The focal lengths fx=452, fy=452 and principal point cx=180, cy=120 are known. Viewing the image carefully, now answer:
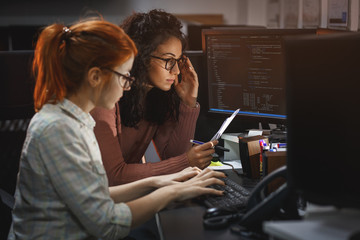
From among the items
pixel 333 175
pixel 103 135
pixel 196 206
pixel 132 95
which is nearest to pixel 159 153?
pixel 132 95

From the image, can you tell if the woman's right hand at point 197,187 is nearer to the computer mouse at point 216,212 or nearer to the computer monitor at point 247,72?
the computer mouse at point 216,212

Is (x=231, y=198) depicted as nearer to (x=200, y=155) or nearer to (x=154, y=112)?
(x=200, y=155)

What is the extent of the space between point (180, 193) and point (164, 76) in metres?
0.57

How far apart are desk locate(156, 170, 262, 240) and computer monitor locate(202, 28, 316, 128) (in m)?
0.57

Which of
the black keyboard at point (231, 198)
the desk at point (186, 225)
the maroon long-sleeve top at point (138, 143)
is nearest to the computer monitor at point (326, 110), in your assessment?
the desk at point (186, 225)

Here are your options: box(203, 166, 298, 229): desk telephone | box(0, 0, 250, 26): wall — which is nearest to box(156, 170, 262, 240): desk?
box(203, 166, 298, 229): desk telephone

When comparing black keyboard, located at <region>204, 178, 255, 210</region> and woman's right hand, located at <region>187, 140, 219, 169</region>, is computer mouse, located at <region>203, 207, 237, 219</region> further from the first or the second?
woman's right hand, located at <region>187, 140, 219, 169</region>

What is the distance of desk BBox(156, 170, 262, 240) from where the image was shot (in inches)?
40.1

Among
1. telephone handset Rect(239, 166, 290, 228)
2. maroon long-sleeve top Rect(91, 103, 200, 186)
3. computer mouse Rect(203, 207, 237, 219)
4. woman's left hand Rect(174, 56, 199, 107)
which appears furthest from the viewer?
woman's left hand Rect(174, 56, 199, 107)

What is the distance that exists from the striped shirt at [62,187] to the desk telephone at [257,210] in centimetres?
21

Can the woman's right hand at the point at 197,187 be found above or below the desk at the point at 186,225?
above

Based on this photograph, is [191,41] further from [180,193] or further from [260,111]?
[180,193]

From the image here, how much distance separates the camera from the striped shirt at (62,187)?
39.5 inches

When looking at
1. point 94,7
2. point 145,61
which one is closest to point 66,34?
point 145,61
